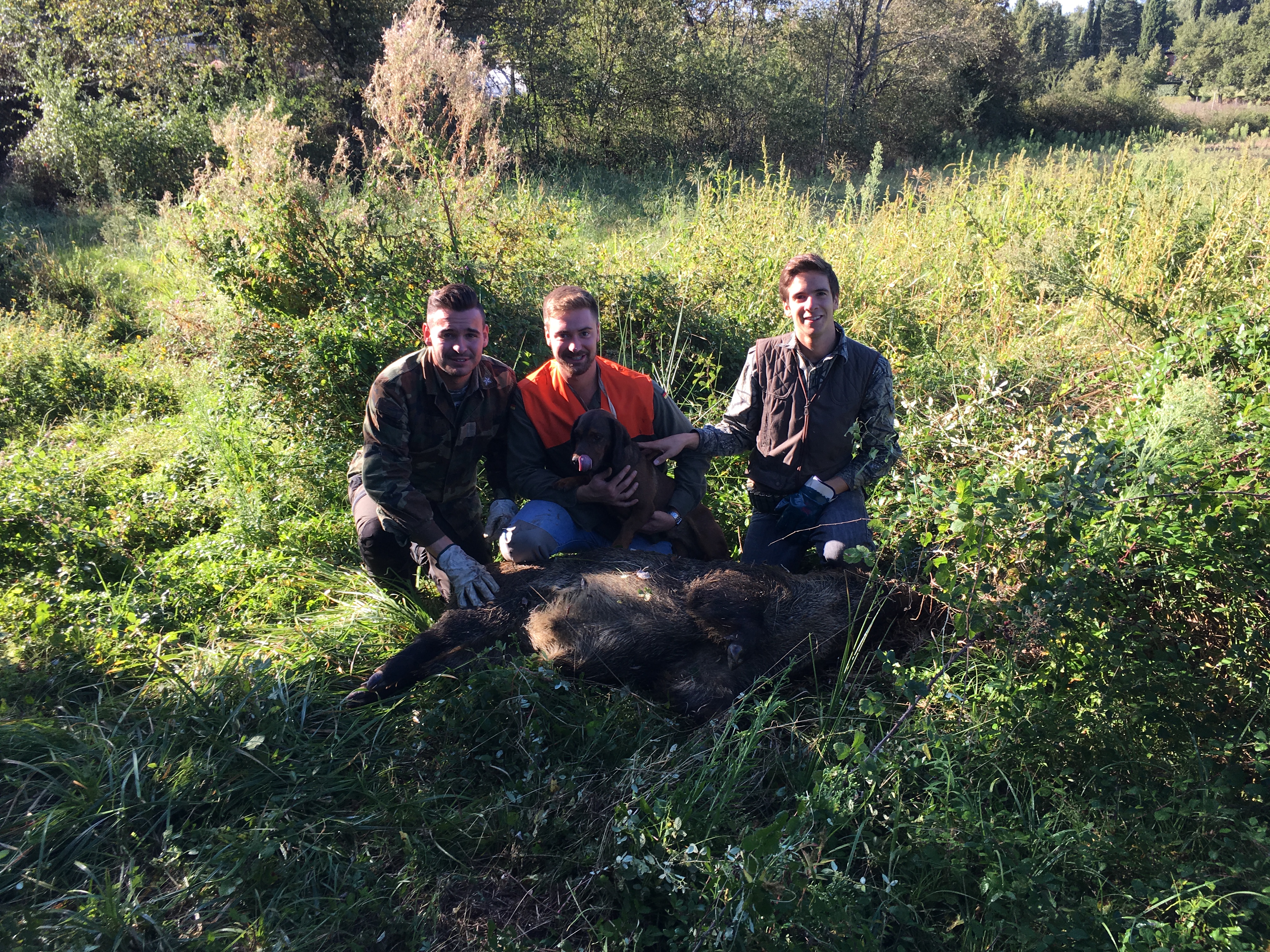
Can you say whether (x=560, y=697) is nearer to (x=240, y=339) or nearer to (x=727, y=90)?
(x=240, y=339)

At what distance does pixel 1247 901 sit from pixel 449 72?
20.4 ft

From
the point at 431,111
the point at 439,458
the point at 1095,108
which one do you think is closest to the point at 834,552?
the point at 439,458

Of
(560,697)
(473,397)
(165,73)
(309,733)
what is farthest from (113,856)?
(165,73)

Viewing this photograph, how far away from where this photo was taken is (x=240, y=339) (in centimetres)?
494

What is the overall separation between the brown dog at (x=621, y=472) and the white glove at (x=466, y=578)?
0.63m

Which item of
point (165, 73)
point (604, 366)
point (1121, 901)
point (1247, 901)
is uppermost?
point (165, 73)

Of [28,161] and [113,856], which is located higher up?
[28,161]

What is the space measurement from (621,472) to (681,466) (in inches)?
18.2

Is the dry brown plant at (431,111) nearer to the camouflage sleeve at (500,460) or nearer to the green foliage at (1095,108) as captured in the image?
the camouflage sleeve at (500,460)

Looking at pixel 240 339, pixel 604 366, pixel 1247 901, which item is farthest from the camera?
pixel 240 339

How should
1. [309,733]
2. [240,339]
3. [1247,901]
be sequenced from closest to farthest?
[1247,901], [309,733], [240,339]

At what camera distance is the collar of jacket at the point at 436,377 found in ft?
12.1

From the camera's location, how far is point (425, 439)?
3.75m

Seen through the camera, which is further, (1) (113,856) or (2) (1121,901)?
(1) (113,856)
